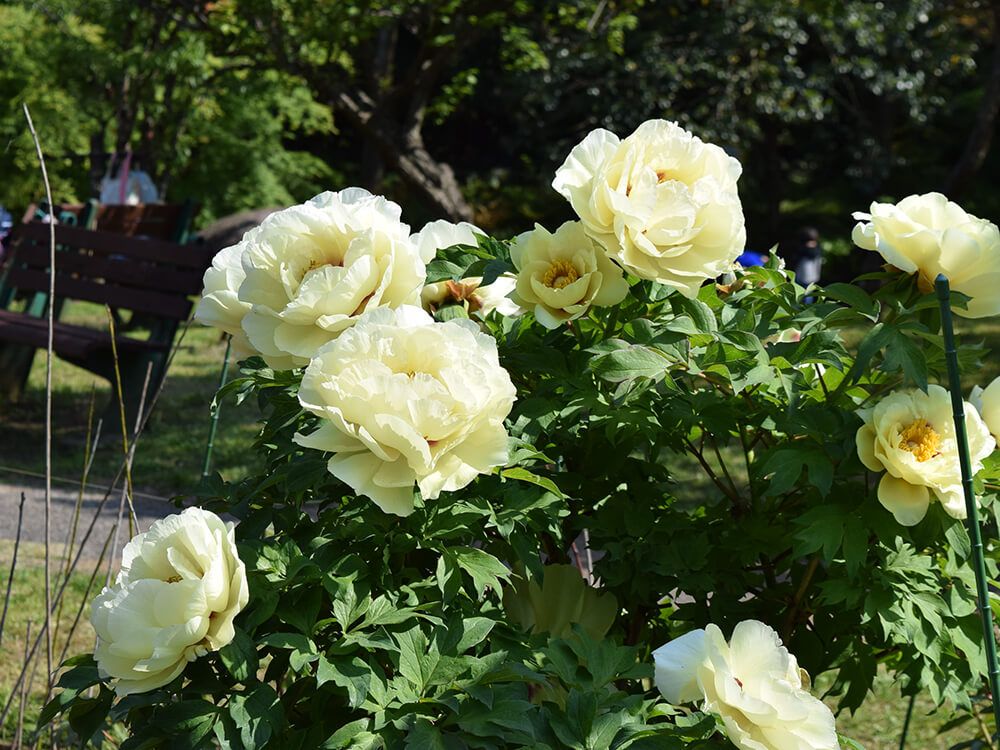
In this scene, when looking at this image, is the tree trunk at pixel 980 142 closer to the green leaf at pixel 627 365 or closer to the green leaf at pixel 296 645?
the green leaf at pixel 627 365

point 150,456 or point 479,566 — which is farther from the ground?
point 479,566

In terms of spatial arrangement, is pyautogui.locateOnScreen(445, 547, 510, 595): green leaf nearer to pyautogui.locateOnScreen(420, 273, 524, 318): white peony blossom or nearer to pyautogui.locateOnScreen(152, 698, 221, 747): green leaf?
pyautogui.locateOnScreen(152, 698, 221, 747): green leaf

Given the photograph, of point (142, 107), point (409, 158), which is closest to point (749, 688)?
point (409, 158)

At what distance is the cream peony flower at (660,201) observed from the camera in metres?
1.14

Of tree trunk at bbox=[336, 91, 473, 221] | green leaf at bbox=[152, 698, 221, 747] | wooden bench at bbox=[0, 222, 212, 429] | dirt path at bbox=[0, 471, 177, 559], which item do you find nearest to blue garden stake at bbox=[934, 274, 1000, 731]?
green leaf at bbox=[152, 698, 221, 747]

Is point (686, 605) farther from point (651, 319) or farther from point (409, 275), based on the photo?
point (409, 275)

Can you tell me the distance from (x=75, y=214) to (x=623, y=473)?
7.68 m

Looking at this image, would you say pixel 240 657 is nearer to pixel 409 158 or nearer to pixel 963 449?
pixel 963 449

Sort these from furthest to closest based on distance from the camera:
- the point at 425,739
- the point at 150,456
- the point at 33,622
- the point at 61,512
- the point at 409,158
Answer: the point at 409,158 < the point at 150,456 < the point at 61,512 < the point at 33,622 < the point at 425,739

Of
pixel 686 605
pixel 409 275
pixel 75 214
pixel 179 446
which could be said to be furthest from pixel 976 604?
pixel 75 214

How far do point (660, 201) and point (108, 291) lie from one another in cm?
563

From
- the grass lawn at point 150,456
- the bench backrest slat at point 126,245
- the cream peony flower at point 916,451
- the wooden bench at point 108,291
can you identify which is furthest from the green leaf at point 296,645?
the bench backrest slat at point 126,245

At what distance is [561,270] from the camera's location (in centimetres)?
125

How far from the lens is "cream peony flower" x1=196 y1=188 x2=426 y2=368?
111cm
